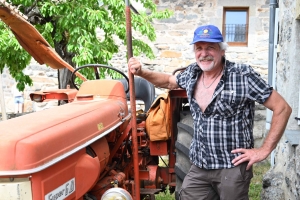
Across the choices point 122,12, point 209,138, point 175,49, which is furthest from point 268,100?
point 175,49

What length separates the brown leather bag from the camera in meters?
3.09

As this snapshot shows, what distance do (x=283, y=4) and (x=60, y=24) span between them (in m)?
2.64

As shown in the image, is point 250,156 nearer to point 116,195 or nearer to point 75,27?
point 116,195

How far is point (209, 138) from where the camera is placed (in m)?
2.22

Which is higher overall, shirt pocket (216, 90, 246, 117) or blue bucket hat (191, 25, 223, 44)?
blue bucket hat (191, 25, 223, 44)

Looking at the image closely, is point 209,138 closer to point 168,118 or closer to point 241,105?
point 241,105

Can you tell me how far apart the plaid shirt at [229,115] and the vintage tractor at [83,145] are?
1.55 feet

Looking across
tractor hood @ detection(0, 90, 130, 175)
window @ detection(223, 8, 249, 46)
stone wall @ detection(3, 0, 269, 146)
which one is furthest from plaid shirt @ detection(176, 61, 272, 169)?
window @ detection(223, 8, 249, 46)

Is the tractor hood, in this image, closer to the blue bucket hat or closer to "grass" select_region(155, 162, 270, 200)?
the blue bucket hat

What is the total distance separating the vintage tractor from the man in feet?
1.40

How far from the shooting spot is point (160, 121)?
10.1ft

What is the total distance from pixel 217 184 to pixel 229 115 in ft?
1.36

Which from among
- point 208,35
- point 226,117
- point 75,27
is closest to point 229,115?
point 226,117

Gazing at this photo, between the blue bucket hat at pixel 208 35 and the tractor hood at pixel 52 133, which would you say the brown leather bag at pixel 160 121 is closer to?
the tractor hood at pixel 52 133
